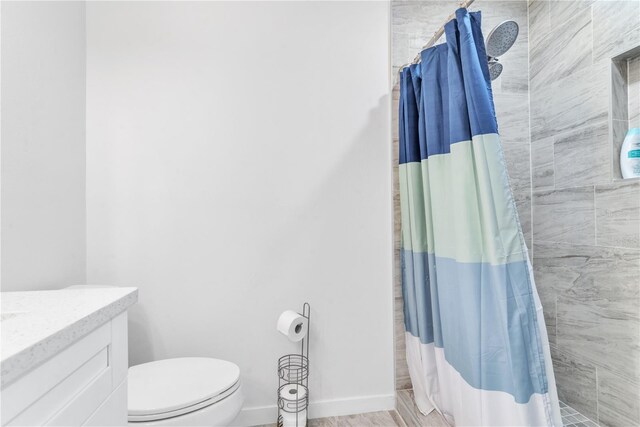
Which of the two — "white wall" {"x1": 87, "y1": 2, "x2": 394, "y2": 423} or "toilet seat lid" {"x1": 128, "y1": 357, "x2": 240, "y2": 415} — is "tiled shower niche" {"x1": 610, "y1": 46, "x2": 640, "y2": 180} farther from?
"toilet seat lid" {"x1": 128, "y1": 357, "x2": 240, "y2": 415}

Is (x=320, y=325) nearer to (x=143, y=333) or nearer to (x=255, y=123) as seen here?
(x=143, y=333)

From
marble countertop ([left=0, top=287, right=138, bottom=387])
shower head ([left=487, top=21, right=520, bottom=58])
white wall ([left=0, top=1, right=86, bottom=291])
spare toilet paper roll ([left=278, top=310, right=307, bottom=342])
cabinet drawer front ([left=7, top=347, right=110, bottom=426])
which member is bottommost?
spare toilet paper roll ([left=278, top=310, right=307, bottom=342])

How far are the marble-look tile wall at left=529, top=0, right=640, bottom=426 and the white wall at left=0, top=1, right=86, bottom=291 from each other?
2.39 m

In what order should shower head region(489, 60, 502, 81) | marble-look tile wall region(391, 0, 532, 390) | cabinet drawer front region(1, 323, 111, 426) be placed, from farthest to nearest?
marble-look tile wall region(391, 0, 532, 390)
shower head region(489, 60, 502, 81)
cabinet drawer front region(1, 323, 111, 426)

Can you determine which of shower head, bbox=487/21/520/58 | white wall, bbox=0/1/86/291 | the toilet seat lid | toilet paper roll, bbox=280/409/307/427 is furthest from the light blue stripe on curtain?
white wall, bbox=0/1/86/291

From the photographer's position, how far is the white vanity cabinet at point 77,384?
484 mm

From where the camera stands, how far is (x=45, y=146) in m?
1.34

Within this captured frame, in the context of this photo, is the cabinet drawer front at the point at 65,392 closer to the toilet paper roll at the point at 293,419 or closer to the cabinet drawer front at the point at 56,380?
the cabinet drawer front at the point at 56,380

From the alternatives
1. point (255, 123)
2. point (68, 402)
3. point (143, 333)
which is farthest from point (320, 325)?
point (68, 402)

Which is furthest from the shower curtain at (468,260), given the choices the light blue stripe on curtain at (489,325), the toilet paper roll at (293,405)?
the toilet paper roll at (293,405)

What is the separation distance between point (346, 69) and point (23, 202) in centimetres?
154

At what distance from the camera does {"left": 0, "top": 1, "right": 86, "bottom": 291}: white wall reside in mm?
1166

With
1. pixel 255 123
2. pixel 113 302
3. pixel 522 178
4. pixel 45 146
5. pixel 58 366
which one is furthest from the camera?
pixel 522 178

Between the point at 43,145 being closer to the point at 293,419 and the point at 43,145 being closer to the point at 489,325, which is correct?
the point at 293,419
